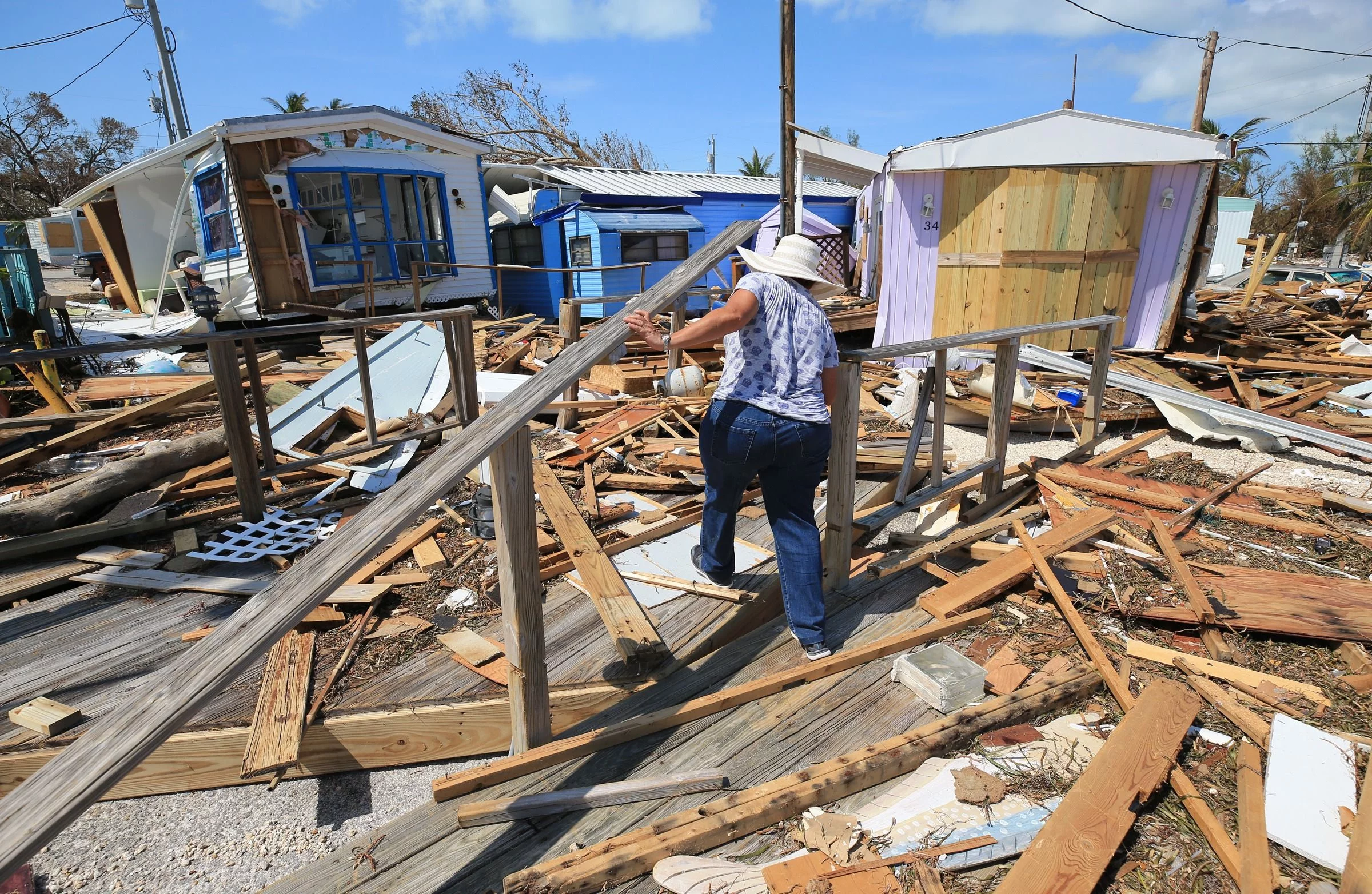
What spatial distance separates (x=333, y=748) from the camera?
3076 millimetres

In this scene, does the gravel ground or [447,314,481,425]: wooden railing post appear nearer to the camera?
the gravel ground

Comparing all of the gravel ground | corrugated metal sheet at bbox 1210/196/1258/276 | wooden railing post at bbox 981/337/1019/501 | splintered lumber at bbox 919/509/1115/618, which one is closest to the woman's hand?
splintered lumber at bbox 919/509/1115/618

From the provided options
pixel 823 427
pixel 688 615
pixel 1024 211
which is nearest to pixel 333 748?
pixel 688 615

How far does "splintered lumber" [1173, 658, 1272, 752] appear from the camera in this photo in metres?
2.60

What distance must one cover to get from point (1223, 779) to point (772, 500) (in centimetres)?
190

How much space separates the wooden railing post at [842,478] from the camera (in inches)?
135

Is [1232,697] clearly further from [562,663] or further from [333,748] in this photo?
[333,748]

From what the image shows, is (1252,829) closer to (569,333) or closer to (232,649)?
Answer: (232,649)

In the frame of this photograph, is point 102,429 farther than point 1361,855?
Yes

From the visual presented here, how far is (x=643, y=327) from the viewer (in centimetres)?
267

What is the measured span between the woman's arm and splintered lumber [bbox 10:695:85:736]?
2.95 metres

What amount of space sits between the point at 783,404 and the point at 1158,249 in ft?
30.9

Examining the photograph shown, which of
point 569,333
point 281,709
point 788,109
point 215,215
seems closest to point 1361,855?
point 281,709

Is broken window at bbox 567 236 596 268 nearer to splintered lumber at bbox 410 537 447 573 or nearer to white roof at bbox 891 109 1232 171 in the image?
white roof at bbox 891 109 1232 171
